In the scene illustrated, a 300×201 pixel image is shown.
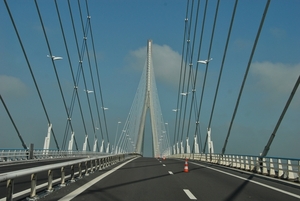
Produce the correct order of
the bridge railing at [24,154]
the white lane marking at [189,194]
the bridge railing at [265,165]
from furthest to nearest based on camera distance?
the bridge railing at [24,154], the bridge railing at [265,165], the white lane marking at [189,194]

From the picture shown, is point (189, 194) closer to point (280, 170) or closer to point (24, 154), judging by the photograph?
point (280, 170)

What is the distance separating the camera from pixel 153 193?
10484 mm

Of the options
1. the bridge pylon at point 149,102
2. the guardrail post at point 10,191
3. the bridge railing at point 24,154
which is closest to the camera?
the guardrail post at point 10,191

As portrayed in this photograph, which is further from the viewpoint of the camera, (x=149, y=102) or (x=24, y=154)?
(x=149, y=102)

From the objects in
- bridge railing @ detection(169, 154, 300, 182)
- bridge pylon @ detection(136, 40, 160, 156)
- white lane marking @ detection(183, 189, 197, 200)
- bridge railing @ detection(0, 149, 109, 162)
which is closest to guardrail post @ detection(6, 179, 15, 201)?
white lane marking @ detection(183, 189, 197, 200)

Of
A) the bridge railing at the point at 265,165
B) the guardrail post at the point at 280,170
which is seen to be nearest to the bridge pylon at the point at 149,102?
the bridge railing at the point at 265,165

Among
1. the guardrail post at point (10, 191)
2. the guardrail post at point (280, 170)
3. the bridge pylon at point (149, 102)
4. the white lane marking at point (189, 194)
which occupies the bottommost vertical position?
the white lane marking at point (189, 194)

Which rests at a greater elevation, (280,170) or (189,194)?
(280,170)

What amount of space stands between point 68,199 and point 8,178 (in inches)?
88.0

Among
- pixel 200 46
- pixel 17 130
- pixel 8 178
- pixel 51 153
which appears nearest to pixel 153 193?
pixel 8 178

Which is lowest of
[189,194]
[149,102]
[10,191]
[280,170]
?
[189,194]

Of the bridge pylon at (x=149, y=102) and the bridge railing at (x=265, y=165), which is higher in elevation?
the bridge pylon at (x=149, y=102)

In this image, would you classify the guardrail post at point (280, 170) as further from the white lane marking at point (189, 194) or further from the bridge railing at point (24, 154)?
the bridge railing at point (24, 154)

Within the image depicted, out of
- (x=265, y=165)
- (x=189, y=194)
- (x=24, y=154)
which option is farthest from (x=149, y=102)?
(x=189, y=194)
